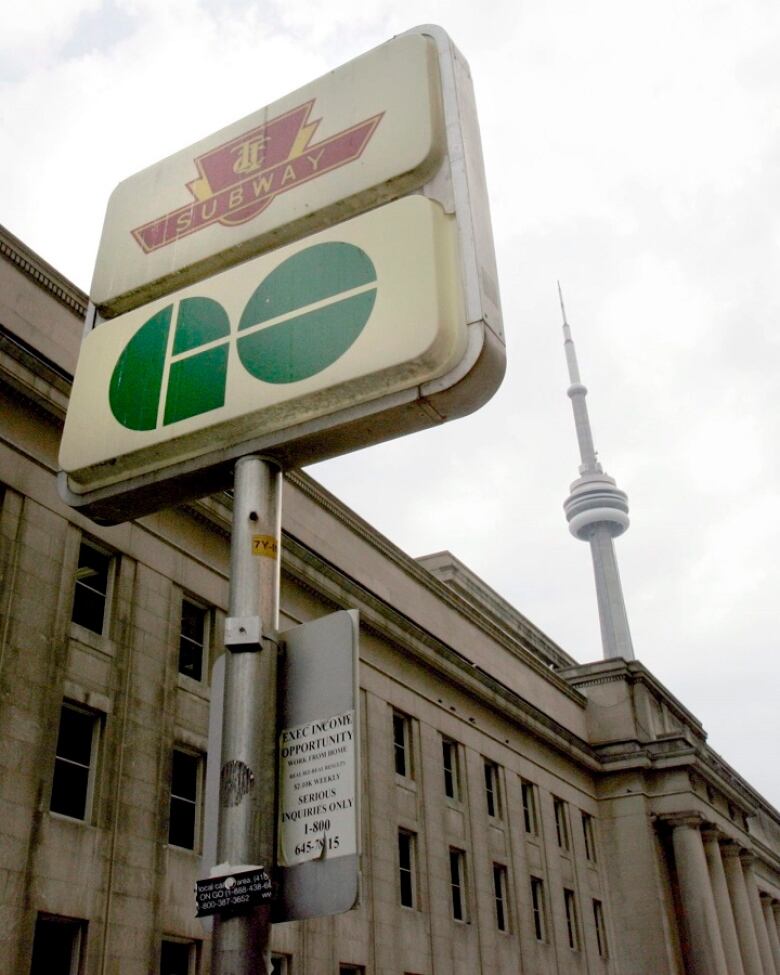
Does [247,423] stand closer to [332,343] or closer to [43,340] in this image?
[332,343]

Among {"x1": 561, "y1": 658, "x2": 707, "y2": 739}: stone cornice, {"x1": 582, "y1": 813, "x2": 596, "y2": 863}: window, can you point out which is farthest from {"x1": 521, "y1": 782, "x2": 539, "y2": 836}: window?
{"x1": 561, "y1": 658, "x2": 707, "y2": 739}: stone cornice

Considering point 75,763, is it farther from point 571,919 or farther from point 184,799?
point 571,919

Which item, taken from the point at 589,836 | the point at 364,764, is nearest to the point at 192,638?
the point at 364,764

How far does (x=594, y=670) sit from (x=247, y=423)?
46.4m

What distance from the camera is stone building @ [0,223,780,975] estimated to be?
681 inches

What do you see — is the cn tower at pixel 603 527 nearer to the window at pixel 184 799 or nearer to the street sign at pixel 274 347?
the window at pixel 184 799

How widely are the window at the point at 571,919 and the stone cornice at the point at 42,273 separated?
28.3 meters

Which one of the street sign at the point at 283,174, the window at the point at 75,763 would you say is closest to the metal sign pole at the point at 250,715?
the street sign at the point at 283,174

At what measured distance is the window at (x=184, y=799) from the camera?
19531mm

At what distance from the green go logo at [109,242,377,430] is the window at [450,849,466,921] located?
2677cm

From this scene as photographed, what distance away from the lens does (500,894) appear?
33281 mm

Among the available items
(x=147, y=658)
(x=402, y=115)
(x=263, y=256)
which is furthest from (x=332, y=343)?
(x=147, y=658)

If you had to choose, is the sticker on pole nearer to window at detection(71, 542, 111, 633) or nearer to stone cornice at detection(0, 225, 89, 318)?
window at detection(71, 542, 111, 633)

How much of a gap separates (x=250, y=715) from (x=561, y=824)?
3846cm
